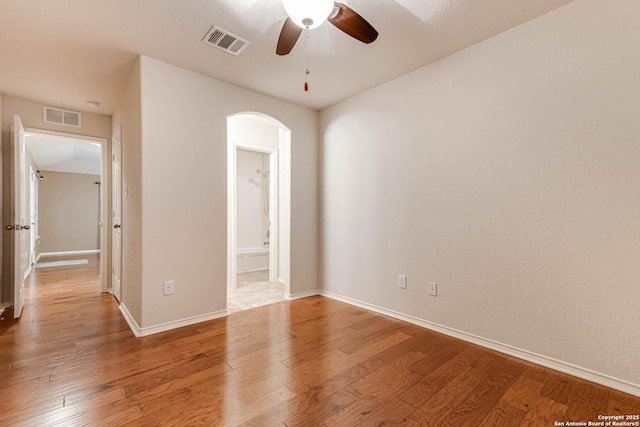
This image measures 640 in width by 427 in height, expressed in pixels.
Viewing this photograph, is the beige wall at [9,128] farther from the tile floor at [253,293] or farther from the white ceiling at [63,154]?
the tile floor at [253,293]

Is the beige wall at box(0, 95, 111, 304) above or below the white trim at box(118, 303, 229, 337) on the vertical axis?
above

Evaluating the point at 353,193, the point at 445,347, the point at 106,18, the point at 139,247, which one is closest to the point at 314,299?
the point at 353,193

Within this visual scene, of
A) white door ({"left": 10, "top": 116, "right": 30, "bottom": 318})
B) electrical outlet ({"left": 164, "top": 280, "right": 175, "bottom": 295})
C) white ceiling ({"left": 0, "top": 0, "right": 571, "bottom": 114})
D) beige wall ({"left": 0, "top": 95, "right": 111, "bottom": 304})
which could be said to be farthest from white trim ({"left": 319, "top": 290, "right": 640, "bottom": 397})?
beige wall ({"left": 0, "top": 95, "right": 111, "bottom": 304})

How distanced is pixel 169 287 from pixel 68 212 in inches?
322

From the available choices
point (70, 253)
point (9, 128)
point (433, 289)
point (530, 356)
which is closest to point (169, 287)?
point (433, 289)

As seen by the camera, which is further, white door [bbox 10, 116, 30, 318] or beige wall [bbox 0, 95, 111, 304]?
beige wall [bbox 0, 95, 111, 304]

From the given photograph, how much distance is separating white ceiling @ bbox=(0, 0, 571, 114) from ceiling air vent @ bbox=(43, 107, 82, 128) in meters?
0.41

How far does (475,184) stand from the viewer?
8.02 ft

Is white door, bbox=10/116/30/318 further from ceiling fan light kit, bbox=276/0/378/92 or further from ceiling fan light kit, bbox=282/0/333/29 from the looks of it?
ceiling fan light kit, bbox=282/0/333/29

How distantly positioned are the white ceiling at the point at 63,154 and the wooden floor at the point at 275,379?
4.04 m

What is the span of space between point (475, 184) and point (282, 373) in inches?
82.0

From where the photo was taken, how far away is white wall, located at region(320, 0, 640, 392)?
180cm

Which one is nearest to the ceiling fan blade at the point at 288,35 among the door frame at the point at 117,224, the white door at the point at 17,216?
the door frame at the point at 117,224

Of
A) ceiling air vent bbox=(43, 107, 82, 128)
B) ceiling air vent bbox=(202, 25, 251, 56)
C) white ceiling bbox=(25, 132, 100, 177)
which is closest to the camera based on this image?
ceiling air vent bbox=(202, 25, 251, 56)
